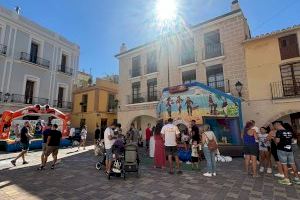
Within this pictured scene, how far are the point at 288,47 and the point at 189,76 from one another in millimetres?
6570

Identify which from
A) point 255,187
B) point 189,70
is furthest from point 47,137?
point 189,70

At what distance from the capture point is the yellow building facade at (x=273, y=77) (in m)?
12.0

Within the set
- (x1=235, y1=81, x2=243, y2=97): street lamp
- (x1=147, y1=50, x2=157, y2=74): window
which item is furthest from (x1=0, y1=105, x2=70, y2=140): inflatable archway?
(x1=235, y1=81, x2=243, y2=97): street lamp

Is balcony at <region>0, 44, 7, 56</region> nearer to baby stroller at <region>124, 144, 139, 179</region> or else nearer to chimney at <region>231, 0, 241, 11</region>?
baby stroller at <region>124, 144, 139, 179</region>

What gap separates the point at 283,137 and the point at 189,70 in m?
11.1

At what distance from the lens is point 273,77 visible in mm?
12609

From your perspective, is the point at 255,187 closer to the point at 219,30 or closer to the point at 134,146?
the point at 134,146

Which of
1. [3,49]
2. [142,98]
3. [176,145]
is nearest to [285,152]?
[176,145]

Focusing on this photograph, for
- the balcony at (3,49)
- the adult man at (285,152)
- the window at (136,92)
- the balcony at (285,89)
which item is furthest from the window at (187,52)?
the balcony at (3,49)

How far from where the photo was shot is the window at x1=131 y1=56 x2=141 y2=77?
63.6 feet

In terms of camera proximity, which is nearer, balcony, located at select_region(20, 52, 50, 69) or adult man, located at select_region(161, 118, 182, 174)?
adult man, located at select_region(161, 118, 182, 174)

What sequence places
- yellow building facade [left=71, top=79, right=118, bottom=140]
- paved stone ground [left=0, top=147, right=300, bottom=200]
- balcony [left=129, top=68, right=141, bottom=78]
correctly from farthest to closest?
yellow building facade [left=71, top=79, right=118, bottom=140] → balcony [left=129, top=68, right=141, bottom=78] → paved stone ground [left=0, top=147, right=300, bottom=200]

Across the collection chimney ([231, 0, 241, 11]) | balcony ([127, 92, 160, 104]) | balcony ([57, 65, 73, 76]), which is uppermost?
chimney ([231, 0, 241, 11])

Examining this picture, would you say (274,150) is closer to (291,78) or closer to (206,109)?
(206,109)
